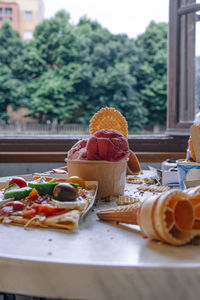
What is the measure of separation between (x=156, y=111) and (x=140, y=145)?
10.7 ft

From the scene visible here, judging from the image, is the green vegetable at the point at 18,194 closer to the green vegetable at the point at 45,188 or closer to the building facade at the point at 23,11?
the green vegetable at the point at 45,188

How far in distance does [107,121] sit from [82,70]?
19.4ft

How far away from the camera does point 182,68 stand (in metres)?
2.56

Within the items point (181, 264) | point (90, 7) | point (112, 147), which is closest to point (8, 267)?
point (181, 264)

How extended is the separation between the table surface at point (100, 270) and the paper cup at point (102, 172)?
396mm

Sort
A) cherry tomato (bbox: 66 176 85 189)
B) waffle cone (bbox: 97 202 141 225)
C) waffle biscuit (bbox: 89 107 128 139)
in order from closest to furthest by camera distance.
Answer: waffle cone (bbox: 97 202 141 225), cherry tomato (bbox: 66 176 85 189), waffle biscuit (bbox: 89 107 128 139)

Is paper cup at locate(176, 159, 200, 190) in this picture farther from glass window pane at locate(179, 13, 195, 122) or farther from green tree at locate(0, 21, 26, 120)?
green tree at locate(0, 21, 26, 120)

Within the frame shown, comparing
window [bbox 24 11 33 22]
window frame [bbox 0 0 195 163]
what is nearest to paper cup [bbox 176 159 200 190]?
window frame [bbox 0 0 195 163]

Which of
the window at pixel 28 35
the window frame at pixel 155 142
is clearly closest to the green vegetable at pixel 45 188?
the window frame at pixel 155 142

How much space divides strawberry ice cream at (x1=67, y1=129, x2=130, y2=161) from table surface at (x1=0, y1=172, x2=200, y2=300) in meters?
0.41

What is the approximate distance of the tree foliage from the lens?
19.7ft

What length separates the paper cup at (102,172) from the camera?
0.90 metres

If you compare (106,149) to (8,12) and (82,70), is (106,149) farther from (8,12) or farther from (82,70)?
(82,70)

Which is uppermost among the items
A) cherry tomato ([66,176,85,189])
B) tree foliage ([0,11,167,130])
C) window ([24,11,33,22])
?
window ([24,11,33,22])
